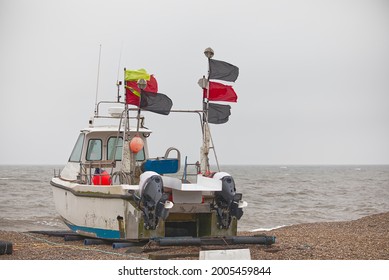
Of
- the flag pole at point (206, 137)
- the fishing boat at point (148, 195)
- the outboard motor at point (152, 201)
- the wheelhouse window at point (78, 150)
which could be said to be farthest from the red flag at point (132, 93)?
the wheelhouse window at point (78, 150)

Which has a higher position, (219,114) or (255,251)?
(219,114)

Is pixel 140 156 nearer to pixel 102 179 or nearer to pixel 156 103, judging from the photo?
pixel 102 179

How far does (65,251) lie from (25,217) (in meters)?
12.9

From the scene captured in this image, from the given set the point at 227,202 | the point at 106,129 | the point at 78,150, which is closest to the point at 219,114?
the point at 227,202

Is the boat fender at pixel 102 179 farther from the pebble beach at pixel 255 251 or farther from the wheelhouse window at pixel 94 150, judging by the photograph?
the wheelhouse window at pixel 94 150

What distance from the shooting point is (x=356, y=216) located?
2333cm

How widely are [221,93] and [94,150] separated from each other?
3.04m

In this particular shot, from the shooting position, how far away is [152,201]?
9.16 m

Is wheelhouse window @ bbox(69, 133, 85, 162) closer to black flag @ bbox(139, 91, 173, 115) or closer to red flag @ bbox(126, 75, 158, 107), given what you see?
red flag @ bbox(126, 75, 158, 107)

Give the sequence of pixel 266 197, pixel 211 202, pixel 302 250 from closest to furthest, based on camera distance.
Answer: pixel 302 250, pixel 211 202, pixel 266 197

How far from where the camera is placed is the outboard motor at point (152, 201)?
30.0 ft
